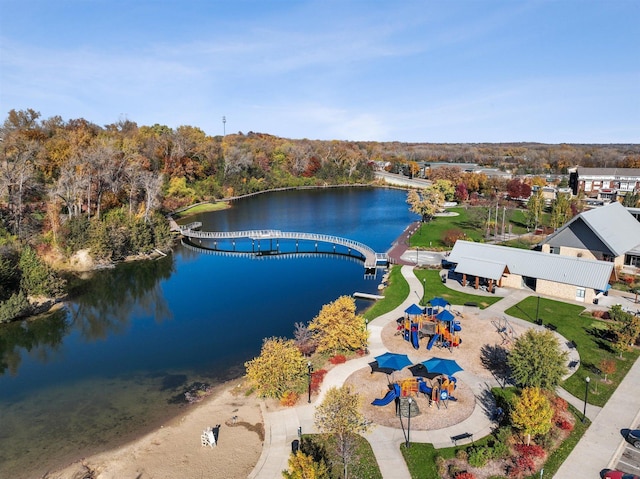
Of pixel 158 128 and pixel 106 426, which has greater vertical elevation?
pixel 158 128

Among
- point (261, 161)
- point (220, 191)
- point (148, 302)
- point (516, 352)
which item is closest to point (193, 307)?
point (148, 302)

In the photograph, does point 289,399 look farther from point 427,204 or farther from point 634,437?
point 427,204

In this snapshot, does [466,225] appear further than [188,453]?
Yes

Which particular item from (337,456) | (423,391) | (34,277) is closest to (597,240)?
(423,391)

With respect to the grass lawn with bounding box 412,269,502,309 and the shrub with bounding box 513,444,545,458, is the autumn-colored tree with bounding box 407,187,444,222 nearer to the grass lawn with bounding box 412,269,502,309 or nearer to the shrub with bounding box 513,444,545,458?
the grass lawn with bounding box 412,269,502,309

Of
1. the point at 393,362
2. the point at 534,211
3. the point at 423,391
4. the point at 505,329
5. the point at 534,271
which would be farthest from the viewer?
the point at 534,211

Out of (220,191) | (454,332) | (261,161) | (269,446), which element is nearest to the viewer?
(269,446)

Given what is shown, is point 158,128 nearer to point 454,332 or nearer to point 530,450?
point 454,332
